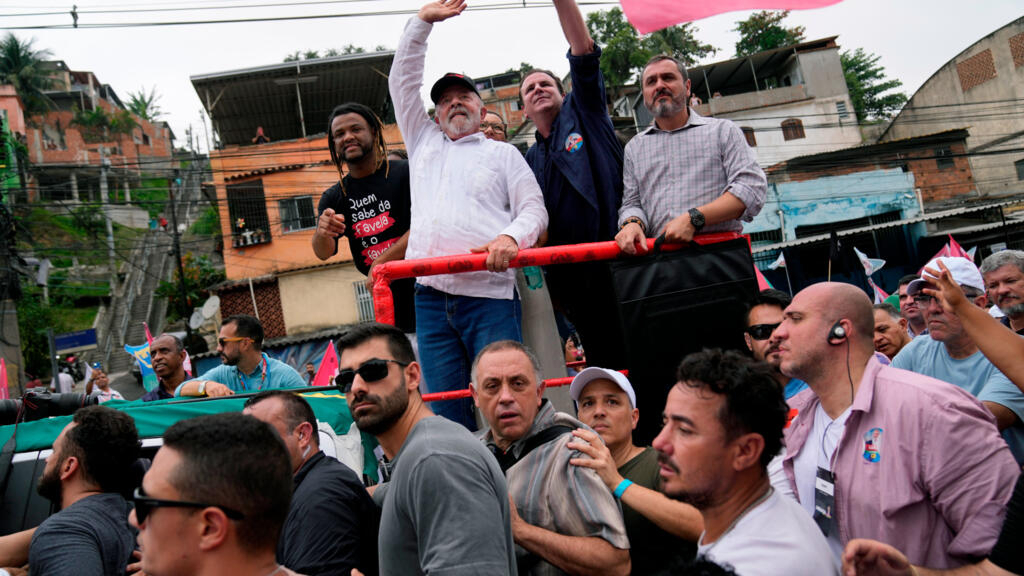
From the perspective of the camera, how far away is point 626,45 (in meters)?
42.0

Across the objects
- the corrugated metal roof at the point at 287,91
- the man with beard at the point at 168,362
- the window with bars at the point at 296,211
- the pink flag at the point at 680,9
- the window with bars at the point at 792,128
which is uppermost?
the corrugated metal roof at the point at 287,91

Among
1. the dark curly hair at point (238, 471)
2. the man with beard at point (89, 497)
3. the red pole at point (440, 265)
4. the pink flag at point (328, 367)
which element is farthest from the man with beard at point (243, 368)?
the dark curly hair at point (238, 471)

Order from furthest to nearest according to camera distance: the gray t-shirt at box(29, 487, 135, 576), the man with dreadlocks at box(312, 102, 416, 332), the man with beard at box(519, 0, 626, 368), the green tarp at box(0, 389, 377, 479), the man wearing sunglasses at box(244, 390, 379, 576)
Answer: the green tarp at box(0, 389, 377, 479), the man with dreadlocks at box(312, 102, 416, 332), the man with beard at box(519, 0, 626, 368), the gray t-shirt at box(29, 487, 135, 576), the man wearing sunglasses at box(244, 390, 379, 576)

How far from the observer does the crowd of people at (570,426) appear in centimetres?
223

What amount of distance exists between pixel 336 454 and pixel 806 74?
3950cm

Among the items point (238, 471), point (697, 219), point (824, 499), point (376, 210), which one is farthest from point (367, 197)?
point (824, 499)

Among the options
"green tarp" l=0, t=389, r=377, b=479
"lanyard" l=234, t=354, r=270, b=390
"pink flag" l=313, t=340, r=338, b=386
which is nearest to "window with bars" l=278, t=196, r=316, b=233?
"pink flag" l=313, t=340, r=338, b=386

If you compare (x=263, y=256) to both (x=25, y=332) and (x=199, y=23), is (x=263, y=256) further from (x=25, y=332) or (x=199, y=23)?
(x=199, y=23)

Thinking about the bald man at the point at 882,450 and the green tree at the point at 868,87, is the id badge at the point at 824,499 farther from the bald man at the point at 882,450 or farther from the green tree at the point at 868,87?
the green tree at the point at 868,87

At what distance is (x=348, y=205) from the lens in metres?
4.92

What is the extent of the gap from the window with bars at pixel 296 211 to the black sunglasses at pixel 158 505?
26.4 m

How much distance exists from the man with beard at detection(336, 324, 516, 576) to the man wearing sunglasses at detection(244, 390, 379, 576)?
0.35m

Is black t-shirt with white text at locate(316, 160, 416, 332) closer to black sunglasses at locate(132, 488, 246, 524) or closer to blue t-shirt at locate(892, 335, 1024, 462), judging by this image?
black sunglasses at locate(132, 488, 246, 524)

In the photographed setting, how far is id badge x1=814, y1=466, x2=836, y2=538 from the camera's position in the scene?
2.79 metres
